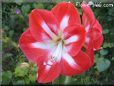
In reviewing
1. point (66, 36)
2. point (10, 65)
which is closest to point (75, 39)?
point (66, 36)

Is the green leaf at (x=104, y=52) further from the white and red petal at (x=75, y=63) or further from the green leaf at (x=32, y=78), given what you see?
the white and red petal at (x=75, y=63)

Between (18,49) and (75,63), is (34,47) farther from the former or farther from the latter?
(18,49)

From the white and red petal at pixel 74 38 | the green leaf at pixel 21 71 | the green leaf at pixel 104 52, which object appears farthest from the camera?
the green leaf at pixel 104 52

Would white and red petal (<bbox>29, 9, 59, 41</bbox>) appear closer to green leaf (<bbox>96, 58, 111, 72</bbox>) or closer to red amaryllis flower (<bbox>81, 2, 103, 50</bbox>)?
red amaryllis flower (<bbox>81, 2, 103, 50</bbox>)

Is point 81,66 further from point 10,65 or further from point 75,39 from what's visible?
point 10,65

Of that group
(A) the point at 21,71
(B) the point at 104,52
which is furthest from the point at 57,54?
(B) the point at 104,52

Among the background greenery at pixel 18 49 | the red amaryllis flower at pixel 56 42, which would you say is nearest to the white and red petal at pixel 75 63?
the red amaryllis flower at pixel 56 42

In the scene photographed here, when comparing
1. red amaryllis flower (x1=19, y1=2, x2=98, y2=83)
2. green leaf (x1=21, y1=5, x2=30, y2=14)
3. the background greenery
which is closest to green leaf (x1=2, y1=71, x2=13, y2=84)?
the background greenery

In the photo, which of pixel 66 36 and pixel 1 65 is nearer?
pixel 66 36
